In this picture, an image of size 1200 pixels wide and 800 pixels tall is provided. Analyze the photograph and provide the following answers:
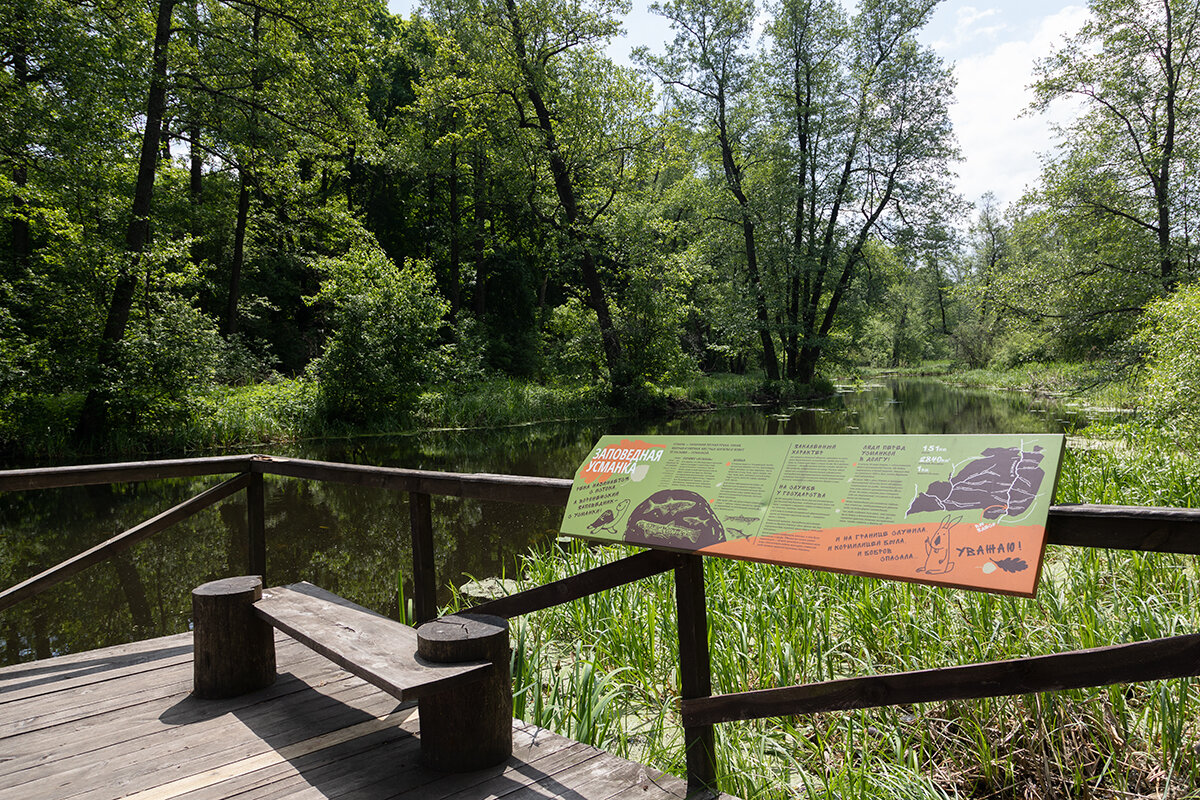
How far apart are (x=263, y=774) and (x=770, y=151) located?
86.4ft

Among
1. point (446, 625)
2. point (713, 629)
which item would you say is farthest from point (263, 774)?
point (713, 629)

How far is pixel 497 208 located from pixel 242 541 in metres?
23.2

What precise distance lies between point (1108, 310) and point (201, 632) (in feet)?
65.0

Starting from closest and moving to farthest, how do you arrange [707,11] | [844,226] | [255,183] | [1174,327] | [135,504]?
[1174,327]
[135,504]
[255,183]
[707,11]
[844,226]

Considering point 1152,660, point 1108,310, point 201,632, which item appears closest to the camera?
point 1152,660

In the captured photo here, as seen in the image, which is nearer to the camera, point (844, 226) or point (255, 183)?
point (255, 183)

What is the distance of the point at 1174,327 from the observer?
27.0 ft

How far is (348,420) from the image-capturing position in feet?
55.6

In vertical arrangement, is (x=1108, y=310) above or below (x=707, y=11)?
below

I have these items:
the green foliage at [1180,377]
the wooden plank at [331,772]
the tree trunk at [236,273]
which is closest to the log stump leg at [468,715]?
the wooden plank at [331,772]

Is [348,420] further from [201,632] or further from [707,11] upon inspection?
[707,11]

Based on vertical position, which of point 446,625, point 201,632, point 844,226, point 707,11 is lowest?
point 201,632

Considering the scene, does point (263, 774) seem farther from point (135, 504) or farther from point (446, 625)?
point (135, 504)

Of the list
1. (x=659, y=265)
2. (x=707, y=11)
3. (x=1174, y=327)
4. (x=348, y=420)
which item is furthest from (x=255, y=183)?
(x=1174, y=327)
